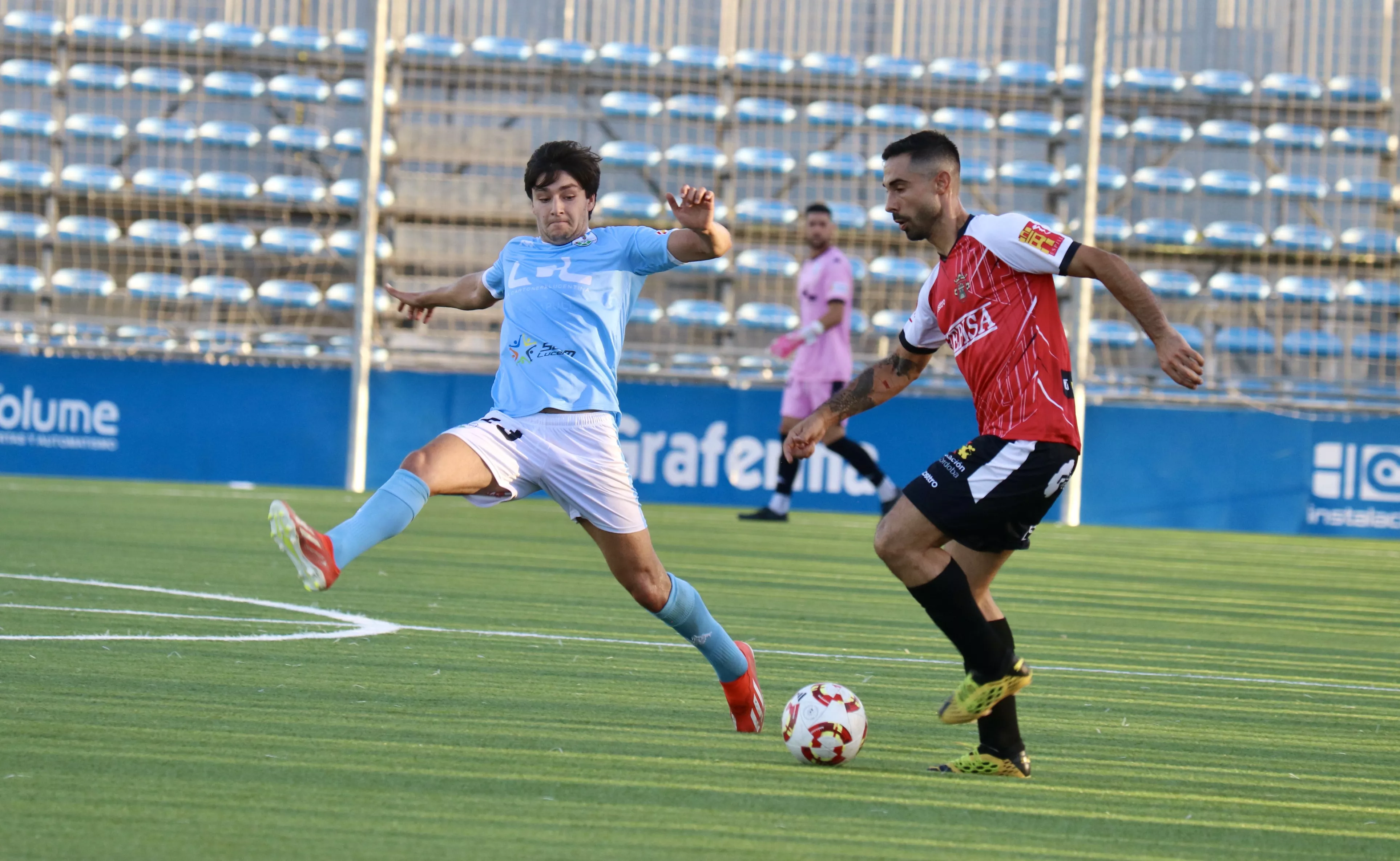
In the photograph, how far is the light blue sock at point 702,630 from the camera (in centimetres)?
423

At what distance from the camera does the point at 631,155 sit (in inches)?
649

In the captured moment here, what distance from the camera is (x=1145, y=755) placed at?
13.4 ft

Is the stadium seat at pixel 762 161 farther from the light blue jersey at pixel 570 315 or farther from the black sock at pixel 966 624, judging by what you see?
the black sock at pixel 966 624

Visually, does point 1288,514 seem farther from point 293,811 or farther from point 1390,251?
point 293,811

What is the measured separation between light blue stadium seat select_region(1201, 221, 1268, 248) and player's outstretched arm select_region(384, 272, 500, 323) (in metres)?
13.1

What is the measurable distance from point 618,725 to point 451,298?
1.65 meters

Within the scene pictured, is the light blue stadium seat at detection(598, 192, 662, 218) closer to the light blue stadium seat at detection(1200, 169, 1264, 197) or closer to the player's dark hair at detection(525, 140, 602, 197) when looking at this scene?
the light blue stadium seat at detection(1200, 169, 1264, 197)

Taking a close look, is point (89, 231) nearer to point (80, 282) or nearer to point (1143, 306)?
point (80, 282)

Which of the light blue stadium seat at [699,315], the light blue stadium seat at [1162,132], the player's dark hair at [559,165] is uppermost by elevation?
the light blue stadium seat at [1162,132]

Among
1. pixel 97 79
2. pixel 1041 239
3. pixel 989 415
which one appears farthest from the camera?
pixel 97 79

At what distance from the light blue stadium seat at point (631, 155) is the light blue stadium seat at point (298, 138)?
119 inches

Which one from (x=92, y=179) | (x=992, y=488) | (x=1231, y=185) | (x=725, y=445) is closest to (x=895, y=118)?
(x=1231, y=185)

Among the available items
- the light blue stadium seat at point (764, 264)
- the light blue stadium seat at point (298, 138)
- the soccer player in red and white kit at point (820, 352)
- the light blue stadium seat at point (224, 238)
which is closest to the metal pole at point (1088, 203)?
the soccer player in red and white kit at point (820, 352)

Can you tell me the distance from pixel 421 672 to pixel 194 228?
12.8m
